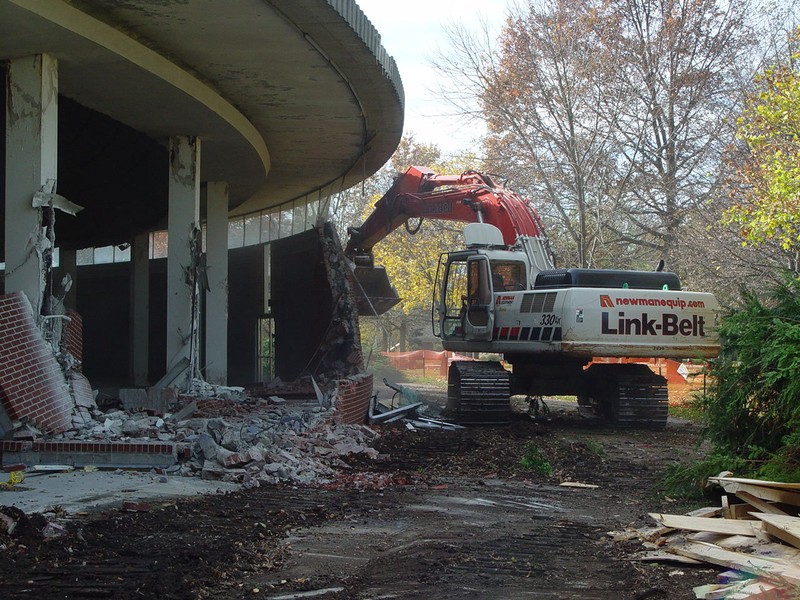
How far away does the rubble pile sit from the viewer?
987 cm

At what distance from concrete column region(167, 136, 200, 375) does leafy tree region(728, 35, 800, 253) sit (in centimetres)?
1009

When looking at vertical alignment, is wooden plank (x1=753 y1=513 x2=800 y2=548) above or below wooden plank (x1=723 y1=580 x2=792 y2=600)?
above

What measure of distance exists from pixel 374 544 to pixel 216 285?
47.9 ft

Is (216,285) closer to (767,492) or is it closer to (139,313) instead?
(139,313)

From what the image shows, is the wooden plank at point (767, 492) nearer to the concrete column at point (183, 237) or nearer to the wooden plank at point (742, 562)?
the wooden plank at point (742, 562)

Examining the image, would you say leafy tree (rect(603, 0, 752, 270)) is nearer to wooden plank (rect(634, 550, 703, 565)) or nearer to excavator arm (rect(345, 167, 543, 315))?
A: excavator arm (rect(345, 167, 543, 315))

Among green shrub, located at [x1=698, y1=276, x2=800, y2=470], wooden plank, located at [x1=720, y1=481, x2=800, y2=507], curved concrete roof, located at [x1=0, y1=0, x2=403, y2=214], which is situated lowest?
wooden plank, located at [x1=720, y1=481, x2=800, y2=507]

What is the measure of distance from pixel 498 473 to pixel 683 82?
58.9 ft

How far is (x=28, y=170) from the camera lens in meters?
11.5

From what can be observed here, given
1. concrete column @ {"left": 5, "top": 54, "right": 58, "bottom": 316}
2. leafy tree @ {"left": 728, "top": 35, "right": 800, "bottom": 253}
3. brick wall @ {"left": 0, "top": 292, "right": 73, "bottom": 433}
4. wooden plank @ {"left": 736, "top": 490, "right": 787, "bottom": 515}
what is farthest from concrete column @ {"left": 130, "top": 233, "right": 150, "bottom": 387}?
wooden plank @ {"left": 736, "top": 490, "right": 787, "bottom": 515}

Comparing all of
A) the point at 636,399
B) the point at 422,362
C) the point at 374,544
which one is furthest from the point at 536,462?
the point at 422,362

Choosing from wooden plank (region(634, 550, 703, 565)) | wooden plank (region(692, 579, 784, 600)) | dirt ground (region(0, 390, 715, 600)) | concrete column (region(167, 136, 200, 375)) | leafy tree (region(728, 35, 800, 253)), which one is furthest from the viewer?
concrete column (region(167, 136, 200, 375))

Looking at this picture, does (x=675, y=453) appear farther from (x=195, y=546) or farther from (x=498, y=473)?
(x=195, y=546)

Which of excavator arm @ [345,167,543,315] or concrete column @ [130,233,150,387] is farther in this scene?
concrete column @ [130,233,150,387]
